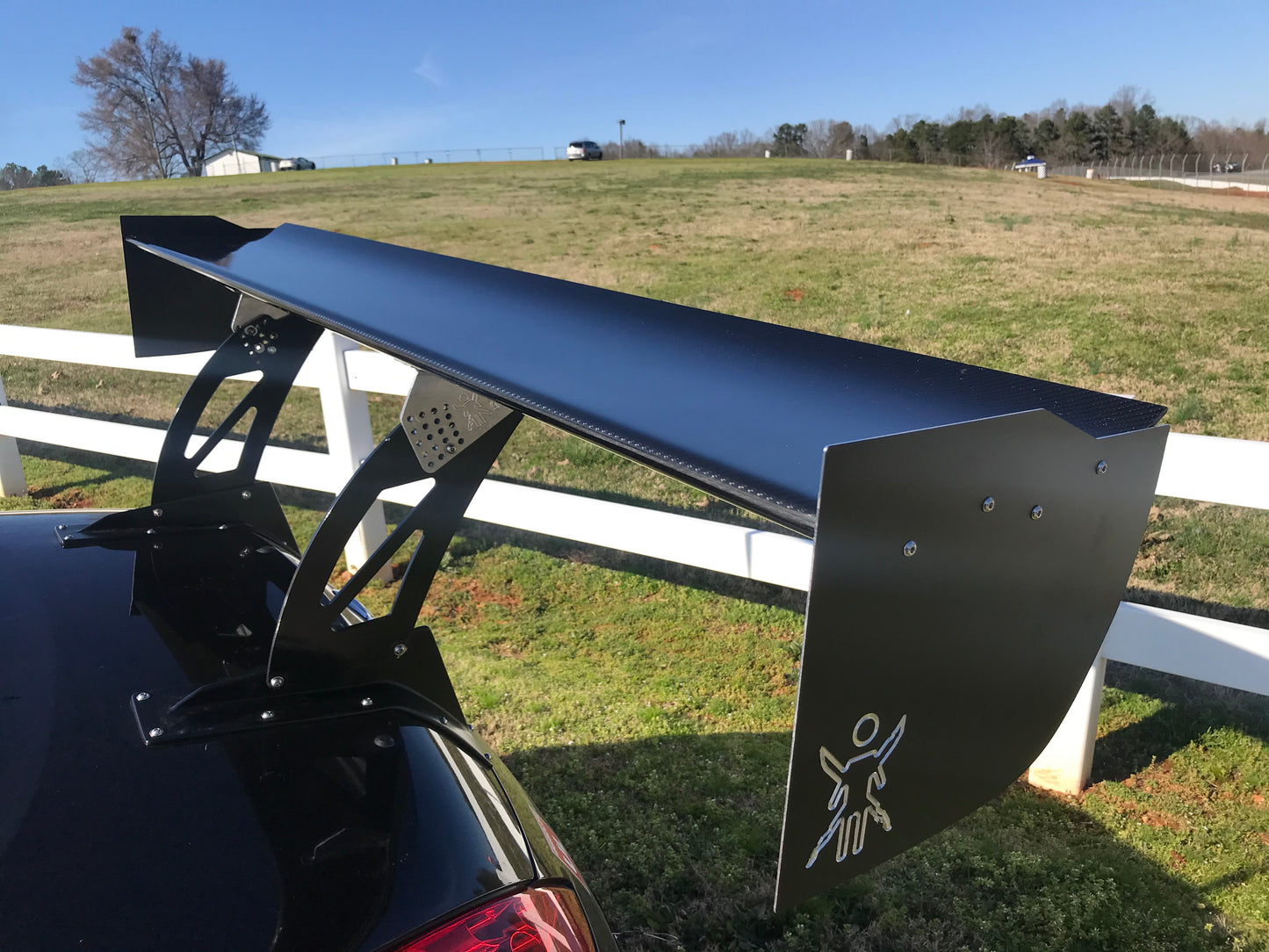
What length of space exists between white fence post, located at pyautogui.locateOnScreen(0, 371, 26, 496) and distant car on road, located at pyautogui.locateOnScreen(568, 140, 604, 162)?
65015 mm

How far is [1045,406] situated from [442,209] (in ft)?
88.1

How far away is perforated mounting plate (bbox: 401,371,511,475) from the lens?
176 centimetres

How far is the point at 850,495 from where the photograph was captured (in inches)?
34.9

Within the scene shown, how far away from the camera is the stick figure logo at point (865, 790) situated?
979 mm

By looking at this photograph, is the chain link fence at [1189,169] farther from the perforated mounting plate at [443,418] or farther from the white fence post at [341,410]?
the perforated mounting plate at [443,418]

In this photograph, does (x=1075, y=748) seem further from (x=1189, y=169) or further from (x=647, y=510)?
(x=1189, y=169)

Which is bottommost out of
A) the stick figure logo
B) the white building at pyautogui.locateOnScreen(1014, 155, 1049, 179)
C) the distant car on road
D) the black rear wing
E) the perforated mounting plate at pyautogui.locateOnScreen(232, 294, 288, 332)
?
the stick figure logo

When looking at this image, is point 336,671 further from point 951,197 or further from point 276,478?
point 951,197

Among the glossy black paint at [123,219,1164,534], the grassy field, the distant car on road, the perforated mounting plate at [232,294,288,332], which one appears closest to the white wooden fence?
the grassy field

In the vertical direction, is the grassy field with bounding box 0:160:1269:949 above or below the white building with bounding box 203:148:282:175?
below

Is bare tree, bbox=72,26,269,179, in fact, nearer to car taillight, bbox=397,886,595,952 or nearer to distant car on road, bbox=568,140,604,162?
distant car on road, bbox=568,140,604,162

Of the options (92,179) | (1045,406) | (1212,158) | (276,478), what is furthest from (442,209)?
(1212,158)

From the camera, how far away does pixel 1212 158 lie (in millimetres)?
62125

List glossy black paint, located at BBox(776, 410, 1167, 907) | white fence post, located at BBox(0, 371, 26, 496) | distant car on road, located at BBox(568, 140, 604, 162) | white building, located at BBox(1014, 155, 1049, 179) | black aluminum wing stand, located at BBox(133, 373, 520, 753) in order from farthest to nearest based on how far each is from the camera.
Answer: distant car on road, located at BBox(568, 140, 604, 162)
white building, located at BBox(1014, 155, 1049, 179)
white fence post, located at BBox(0, 371, 26, 496)
black aluminum wing stand, located at BBox(133, 373, 520, 753)
glossy black paint, located at BBox(776, 410, 1167, 907)
